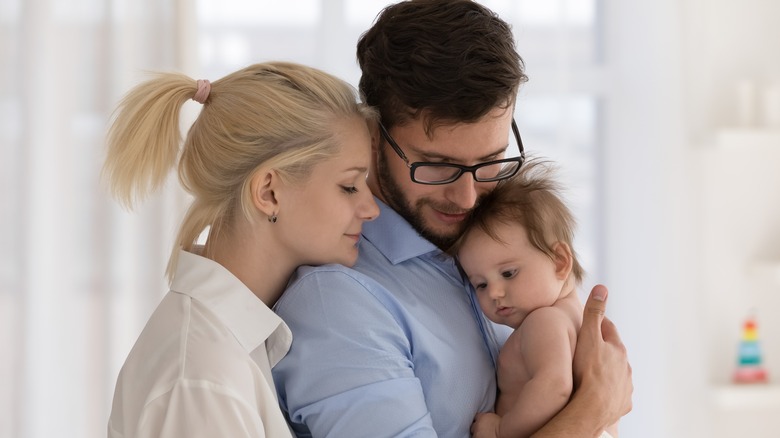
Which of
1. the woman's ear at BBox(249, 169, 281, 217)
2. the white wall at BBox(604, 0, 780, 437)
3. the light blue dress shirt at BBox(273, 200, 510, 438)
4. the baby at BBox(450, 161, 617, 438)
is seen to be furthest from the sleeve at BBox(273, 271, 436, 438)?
the white wall at BBox(604, 0, 780, 437)

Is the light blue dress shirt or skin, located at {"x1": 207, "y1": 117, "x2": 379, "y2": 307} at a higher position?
skin, located at {"x1": 207, "y1": 117, "x2": 379, "y2": 307}

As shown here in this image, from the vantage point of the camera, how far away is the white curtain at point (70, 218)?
2.68m

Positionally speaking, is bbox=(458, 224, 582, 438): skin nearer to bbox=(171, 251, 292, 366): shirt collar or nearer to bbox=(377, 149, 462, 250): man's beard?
bbox=(377, 149, 462, 250): man's beard

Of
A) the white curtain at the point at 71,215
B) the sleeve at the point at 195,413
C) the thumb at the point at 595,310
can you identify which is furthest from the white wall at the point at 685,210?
the sleeve at the point at 195,413

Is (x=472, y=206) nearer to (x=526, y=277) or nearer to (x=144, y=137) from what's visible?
(x=526, y=277)

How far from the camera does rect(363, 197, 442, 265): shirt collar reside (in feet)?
5.34

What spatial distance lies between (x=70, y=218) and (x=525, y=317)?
163cm

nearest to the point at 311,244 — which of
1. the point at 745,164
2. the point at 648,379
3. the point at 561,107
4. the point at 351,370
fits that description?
the point at 351,370

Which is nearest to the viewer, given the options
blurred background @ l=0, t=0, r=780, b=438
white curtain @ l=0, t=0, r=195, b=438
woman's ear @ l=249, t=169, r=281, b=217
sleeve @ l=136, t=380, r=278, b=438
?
sleeve @ l=136, t=380, r=278, b=438

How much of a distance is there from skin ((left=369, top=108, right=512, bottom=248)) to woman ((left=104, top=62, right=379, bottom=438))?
0.35ft

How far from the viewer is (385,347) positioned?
143 centimetres

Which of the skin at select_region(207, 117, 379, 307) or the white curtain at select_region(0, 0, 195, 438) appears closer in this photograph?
the skin at select_region(207, 117, 379, 307)

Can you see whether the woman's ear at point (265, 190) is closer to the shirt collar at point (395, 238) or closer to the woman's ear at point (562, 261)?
the shirt collar at point (395, 238)

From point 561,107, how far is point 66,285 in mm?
1877
